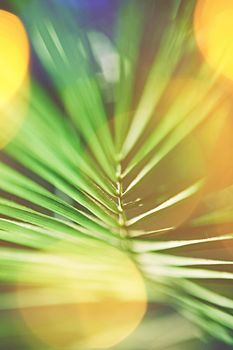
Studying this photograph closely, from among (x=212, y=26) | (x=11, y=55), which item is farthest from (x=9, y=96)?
(x=212, y=26)

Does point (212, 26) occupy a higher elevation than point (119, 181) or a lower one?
higher

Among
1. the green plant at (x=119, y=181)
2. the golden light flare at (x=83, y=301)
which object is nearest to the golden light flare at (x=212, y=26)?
the green plant at (x=119, y=181)

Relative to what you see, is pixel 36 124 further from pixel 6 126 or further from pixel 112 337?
pixel 112 337

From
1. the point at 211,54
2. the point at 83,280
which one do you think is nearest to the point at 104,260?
the point at 83,280

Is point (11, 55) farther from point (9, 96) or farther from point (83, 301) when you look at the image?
point (83, 301)
